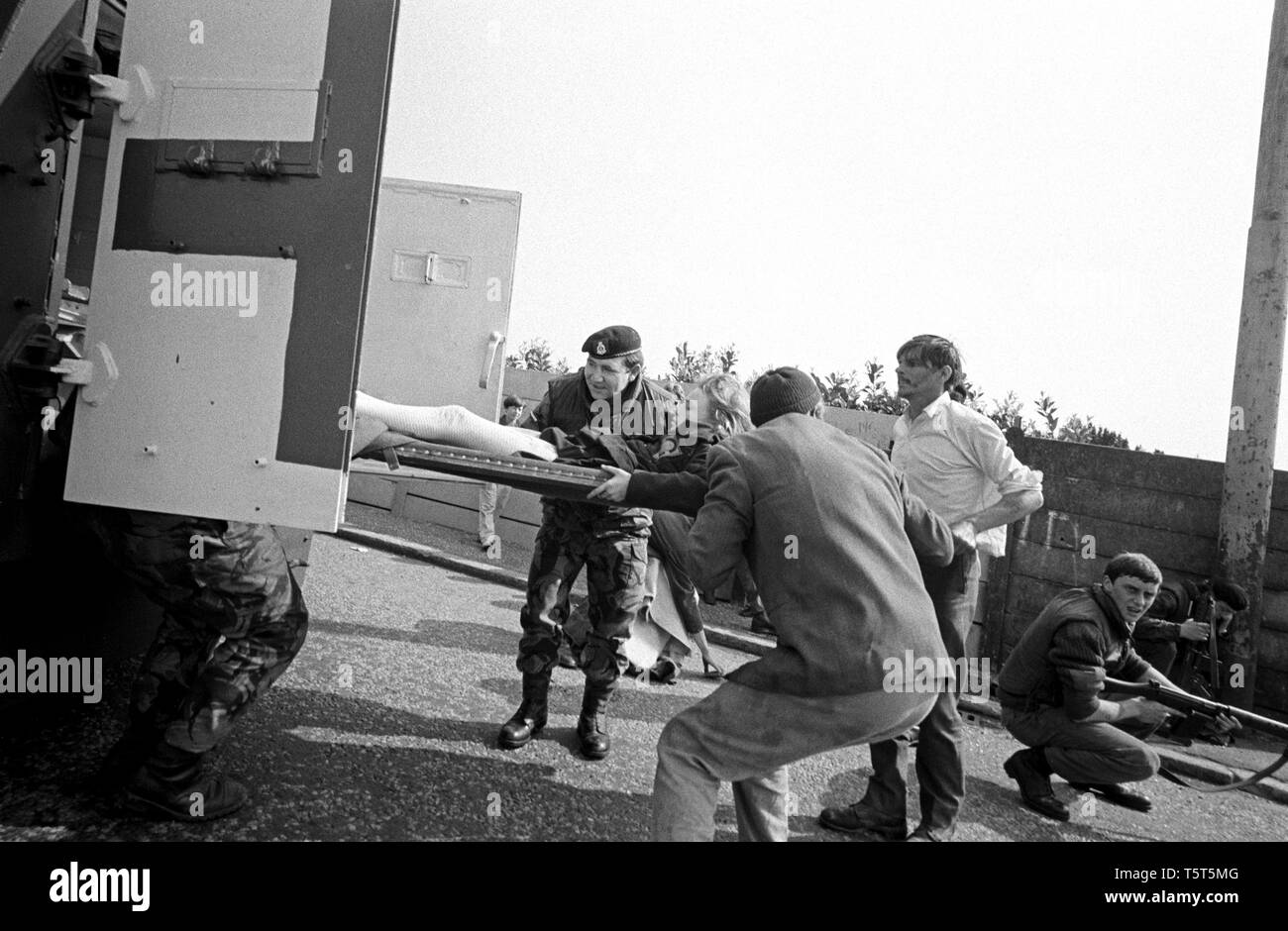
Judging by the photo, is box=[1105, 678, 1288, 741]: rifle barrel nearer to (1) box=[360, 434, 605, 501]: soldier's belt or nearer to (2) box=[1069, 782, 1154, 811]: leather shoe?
(2) box=[1069, 782, 1154, 811]: leather shoe

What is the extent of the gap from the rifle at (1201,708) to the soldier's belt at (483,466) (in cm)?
277

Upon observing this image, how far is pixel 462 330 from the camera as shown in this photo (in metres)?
4.46

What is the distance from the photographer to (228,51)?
2.35 meters

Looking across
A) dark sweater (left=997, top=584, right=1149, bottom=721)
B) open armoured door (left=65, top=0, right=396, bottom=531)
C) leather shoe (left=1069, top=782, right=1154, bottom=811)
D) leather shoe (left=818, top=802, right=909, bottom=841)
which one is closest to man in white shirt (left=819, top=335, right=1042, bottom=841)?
leather shoe (left=818, top=802, right=909, bottom=841)

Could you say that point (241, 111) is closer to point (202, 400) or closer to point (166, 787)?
point (202, 400)

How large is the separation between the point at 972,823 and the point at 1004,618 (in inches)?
129

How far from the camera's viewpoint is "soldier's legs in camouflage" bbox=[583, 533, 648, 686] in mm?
3848

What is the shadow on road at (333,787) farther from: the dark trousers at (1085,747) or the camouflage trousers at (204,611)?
the dark trousers at (1085,747)

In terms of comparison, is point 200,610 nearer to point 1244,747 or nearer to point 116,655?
point 116,655

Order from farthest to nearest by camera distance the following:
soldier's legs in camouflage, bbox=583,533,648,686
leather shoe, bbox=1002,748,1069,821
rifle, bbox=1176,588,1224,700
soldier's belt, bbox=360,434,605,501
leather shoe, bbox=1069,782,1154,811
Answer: rifle, bbox=1176,588,1224,700 → leather shoe, bbox=1069,782,1154,811 → leather shoe, bbox=1002,748,1069,821 → soldier's legs in camouflage, bbox=583,533,648,686 → soldier's belt, bbox=360,434,605,501

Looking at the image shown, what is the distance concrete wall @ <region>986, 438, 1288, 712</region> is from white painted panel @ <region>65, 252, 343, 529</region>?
5962 millimetres

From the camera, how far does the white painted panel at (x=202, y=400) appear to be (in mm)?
2338

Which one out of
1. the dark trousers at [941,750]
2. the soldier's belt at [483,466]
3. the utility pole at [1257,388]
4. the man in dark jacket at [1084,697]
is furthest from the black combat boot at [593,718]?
the utility pole at [1257,388]

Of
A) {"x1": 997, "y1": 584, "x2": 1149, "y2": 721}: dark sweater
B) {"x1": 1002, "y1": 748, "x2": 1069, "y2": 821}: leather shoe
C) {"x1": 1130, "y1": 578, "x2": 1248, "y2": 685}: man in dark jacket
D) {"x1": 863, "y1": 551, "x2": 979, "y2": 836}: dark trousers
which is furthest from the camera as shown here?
{"x1": 1130, "y1": 578, "x2": 1248, "y2": 685}: man in dark jacket
